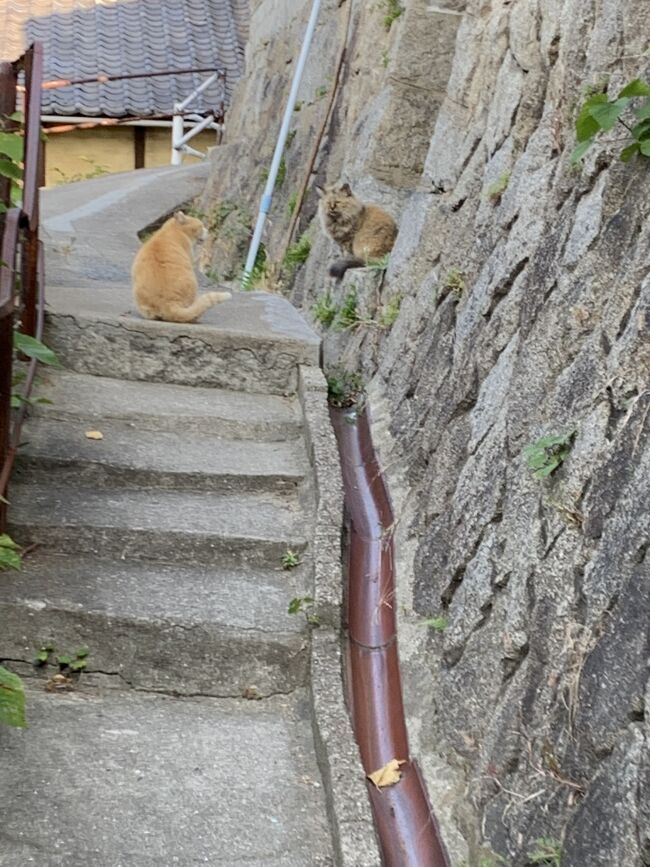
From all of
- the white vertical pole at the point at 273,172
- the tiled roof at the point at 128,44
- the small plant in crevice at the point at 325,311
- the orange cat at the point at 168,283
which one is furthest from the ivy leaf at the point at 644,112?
the tiled roof at the point at 128,44

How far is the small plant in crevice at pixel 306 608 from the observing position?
383cm

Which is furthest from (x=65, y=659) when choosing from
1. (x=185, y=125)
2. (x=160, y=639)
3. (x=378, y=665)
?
(x=185, y=125)

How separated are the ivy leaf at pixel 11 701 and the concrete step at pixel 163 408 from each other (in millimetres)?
2164

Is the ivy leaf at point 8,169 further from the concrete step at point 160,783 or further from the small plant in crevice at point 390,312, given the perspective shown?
the small plant in crevice at point 390,312

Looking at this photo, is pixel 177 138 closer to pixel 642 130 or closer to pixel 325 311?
pixel 325 311

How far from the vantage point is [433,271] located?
5.38 m

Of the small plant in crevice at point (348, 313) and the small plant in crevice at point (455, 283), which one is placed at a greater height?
the small plant in crevice at point (455, 283)

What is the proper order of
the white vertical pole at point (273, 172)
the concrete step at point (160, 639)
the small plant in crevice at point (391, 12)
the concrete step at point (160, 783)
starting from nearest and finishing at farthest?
the concrete step at point (160, 783) → the concrete step at point (160, 639) → the small plant in crevice at point (391, 12) → the white vertical pole at point (273, 172)

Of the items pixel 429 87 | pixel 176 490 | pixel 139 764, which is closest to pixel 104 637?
pixel 139 764

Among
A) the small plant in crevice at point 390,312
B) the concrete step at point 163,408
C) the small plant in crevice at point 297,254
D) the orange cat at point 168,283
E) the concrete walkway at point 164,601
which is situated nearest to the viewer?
the concrete walkway at point 164,601

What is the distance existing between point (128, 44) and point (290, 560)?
19244 millimetres

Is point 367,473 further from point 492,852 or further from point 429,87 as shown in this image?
point 429,87

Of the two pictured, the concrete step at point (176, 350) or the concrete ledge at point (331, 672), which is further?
the concrete step at point (176, 350)

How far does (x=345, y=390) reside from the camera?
226 inches
